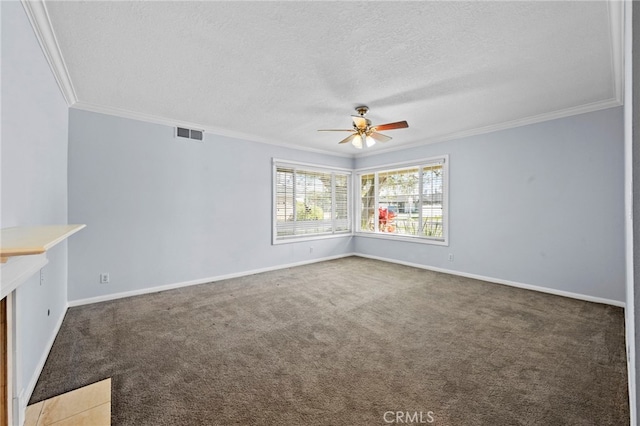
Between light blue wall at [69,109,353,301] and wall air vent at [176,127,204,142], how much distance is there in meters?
0.08

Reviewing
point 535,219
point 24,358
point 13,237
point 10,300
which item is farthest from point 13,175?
point 535,219

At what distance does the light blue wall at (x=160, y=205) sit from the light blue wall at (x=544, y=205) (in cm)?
351

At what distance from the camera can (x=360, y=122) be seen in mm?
3742

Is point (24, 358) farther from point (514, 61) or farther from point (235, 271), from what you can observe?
point (514, 61)

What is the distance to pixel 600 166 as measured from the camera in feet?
11.6

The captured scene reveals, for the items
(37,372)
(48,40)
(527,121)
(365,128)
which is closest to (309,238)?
(365,128)

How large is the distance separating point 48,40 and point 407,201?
5.51m

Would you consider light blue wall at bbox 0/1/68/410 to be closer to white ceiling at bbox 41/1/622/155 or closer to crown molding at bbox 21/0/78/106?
crown molding at bbox 21/0/78/106

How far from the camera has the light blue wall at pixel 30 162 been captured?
1580 mm

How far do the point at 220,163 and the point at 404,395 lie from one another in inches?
164

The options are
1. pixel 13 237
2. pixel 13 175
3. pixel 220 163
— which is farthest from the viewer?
pixel 220 163

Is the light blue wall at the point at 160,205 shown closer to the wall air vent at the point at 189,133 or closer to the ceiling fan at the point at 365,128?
the wall air vent at the point at 189,133

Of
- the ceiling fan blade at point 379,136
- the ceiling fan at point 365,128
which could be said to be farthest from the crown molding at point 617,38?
the ceiling fan blade at point 379,136

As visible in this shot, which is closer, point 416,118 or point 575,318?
point 575,318
